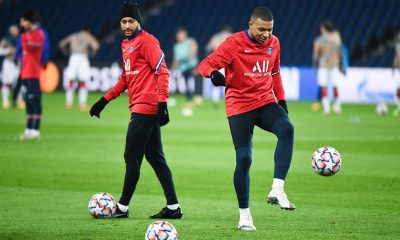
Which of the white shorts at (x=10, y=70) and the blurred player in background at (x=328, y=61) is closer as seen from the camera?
the blurred player in background at (x=328, y=61)

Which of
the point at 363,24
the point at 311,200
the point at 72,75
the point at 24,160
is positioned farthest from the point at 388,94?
the point at 311,200

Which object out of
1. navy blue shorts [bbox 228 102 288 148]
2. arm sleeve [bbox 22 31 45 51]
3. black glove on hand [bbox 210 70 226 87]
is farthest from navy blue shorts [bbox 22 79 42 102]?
black glove on hand [bbox 210 70 226 87]

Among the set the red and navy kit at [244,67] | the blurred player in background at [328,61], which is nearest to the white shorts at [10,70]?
the blurred player in background at [328,61]

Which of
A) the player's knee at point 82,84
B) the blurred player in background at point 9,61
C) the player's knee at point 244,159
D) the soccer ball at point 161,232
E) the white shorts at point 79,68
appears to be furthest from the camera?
the blurred player in background at point 9,61

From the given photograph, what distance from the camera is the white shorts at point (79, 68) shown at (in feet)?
91.7

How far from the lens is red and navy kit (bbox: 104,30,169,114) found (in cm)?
930

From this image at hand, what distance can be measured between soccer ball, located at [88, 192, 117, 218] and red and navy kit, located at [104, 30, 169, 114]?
37.4 inches

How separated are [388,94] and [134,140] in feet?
78.2

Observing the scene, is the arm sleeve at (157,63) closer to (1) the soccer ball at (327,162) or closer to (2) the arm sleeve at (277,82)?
(2) the arm sleeve at (277,82)

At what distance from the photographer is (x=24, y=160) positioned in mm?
14844

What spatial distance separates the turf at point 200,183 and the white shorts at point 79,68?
4.93 m

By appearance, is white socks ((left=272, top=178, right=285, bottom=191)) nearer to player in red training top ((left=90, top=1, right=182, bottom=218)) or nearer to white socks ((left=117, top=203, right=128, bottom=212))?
player in red training top ((left=90, top=1, right=182, bottom=218))

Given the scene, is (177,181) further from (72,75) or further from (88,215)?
(72,75)

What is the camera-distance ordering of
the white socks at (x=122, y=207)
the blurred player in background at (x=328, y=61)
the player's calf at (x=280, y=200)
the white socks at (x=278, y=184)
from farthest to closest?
the blurred player in background at (x=328, y=61) → the white socks at (x=122, y=207) → the white socks at (x=278, y=184) → the player's calf at (x=280, y=200)
